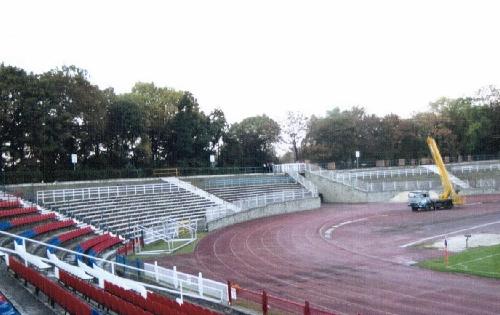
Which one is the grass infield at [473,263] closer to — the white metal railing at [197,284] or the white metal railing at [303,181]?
the white metal railing at [197,284]

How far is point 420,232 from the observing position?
34094 millimetres

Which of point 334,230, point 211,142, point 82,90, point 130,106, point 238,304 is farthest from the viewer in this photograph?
point 211,142

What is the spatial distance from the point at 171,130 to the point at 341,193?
24.3 meters

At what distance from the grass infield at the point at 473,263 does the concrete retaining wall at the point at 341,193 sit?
1302 inches

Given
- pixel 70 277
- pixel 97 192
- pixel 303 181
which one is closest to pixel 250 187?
pixel 303 181

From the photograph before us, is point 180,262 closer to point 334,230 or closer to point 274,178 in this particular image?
point 334,230

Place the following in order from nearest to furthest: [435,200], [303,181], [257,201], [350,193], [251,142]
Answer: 1. [435,200]
2. [257,201]
3. [350,193]
4. [303,181]
5. [251,142]

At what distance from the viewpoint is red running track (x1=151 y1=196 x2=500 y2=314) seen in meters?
17.9

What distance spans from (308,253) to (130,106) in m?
40.1

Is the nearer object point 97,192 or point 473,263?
point 473,263

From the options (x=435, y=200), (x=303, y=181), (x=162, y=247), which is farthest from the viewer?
(x=303, y=181)

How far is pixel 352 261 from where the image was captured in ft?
83.8

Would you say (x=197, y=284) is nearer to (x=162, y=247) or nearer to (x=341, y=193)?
(x=162, y=247)

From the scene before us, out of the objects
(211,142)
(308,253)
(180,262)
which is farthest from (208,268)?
(211,142)
